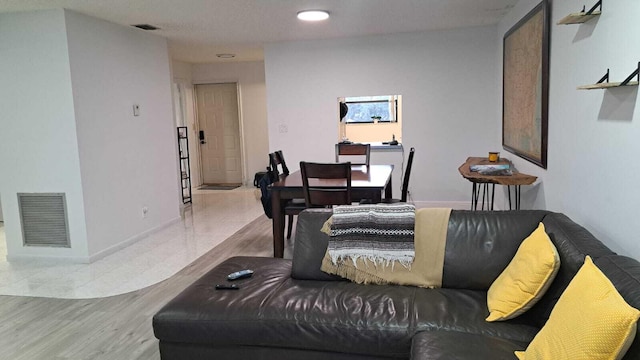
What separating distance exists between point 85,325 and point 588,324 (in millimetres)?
2786

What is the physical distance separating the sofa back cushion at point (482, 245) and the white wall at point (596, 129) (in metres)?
0.32

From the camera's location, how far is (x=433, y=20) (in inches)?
203

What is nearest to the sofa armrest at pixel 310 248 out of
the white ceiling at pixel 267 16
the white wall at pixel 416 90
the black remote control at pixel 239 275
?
the black remote control at pixel 239 275

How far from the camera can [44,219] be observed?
4.26m

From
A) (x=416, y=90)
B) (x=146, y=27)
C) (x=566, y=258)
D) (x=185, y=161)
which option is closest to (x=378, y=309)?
(x=566, y=258)

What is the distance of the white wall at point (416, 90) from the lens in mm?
5871

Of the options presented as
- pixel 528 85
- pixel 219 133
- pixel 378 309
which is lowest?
pixel 378 309

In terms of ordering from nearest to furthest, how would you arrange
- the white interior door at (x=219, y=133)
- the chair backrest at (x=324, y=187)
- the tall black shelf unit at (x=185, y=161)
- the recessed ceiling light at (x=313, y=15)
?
the chair backrest at (x=324, y=187), the recessed ceiling light at (x=313, y=15), the tall black shelf unit at (x=185, y=161), the white interior door at (x=219, y=133)

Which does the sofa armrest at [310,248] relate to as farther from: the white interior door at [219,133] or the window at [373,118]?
the white interior door at [219,133]

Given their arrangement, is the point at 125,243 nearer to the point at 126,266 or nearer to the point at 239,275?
the point at 126,266

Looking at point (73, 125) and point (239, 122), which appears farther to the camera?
point (239, 122)

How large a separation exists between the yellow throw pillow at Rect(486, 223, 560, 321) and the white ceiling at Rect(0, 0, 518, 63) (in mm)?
2879

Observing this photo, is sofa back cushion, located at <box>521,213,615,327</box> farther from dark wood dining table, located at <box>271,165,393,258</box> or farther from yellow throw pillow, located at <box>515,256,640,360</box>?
dark wood dining table, located at <box>271,165,393,258</box>

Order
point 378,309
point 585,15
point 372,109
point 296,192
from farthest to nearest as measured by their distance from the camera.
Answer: point 372,109 → point 296,192 → point 585,15 → point 378,309
